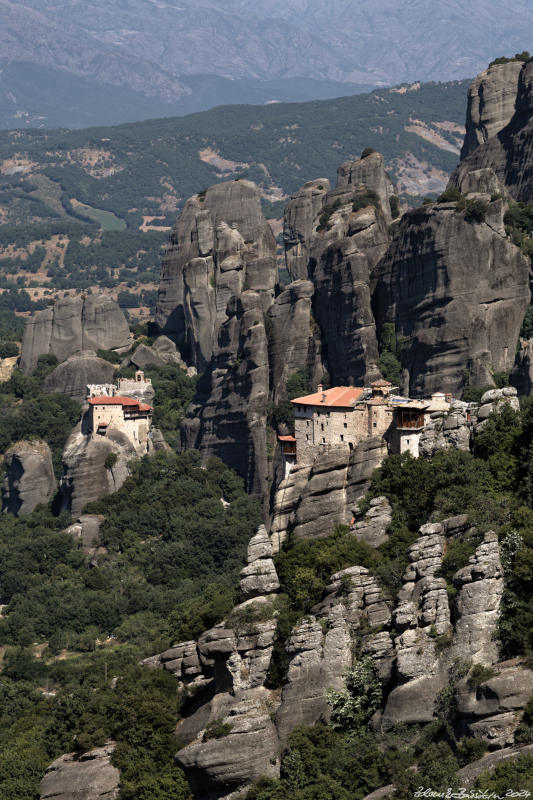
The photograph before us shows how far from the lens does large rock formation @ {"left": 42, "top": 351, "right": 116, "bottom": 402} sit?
128250mm

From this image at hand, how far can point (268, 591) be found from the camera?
55.9 metres

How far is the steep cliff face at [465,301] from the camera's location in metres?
96.2

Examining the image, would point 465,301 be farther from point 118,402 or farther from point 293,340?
point 118,402

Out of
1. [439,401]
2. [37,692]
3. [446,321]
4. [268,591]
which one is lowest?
[37,692]

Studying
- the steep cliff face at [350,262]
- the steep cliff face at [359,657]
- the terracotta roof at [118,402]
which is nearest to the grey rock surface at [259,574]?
the steep cliff face at [359,657]

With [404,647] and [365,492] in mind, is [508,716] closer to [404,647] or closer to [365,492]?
[404,647]

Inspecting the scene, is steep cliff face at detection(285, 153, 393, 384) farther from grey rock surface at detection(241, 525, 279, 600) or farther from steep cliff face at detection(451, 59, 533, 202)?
grey rock surface at detection(241, 525, 279, 600)

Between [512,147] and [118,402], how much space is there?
3514 cm

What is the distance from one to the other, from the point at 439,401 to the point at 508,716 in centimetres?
3007

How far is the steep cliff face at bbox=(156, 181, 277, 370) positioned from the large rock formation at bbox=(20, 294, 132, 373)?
4.24 metres

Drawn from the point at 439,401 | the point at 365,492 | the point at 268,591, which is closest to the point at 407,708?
the point at 268,591

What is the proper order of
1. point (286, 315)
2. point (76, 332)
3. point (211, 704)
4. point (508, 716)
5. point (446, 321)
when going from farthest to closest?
point (76, 332) < point (286, 315) < point (446, 321) < point (211, 704) < point (508, 716)

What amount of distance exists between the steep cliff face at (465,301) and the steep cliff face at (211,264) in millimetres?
22559

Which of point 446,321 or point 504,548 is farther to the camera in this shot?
point 446,321
